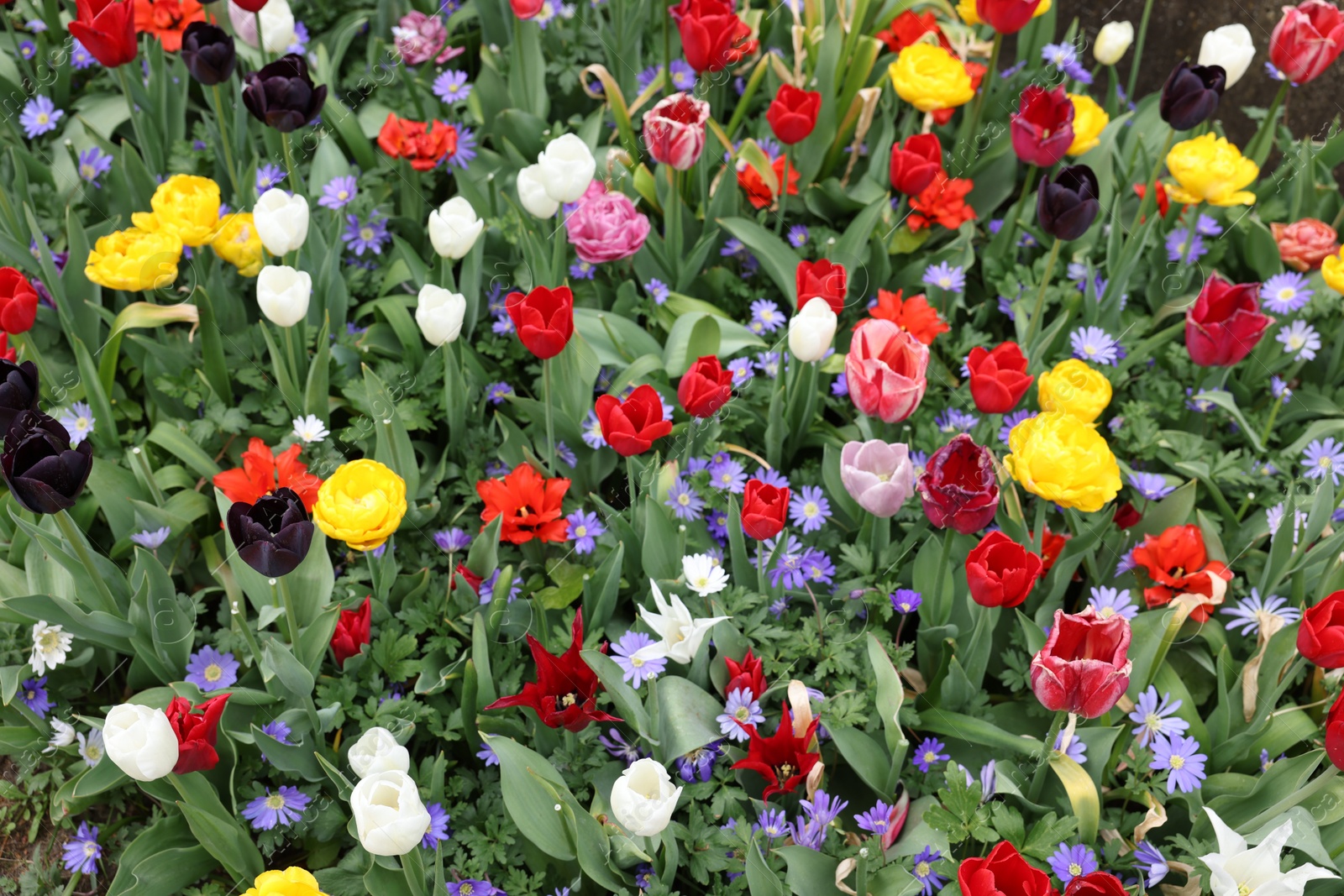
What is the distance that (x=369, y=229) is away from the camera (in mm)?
2512

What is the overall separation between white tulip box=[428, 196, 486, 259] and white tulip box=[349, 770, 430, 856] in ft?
3.64

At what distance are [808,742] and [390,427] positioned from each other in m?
0.95

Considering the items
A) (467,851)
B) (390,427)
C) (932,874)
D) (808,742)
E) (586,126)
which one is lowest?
(467,851)

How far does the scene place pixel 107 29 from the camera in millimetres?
Answer: 2207

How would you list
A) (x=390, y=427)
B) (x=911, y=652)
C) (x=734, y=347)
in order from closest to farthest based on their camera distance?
(x=911, y=652), (x=390, y=427), (x=734, y=347)

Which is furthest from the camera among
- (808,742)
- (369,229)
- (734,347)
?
(369,229)

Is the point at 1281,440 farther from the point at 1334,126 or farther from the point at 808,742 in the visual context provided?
the point at 808,742

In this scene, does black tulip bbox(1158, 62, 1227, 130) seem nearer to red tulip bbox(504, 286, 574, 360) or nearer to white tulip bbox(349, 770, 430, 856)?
red tulip bbox(504, 286, 574, 360)

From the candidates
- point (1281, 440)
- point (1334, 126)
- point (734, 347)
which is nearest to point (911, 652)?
point (734, 347)

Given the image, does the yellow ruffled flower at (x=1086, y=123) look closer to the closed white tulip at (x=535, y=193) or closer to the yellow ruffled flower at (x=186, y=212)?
the closed white tulip at (x=535, y=193)

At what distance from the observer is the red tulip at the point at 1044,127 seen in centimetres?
219

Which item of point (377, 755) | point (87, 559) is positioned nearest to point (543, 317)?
point (377, 755)

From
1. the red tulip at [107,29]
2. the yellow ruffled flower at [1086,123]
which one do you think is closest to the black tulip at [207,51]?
the red tulip at [107,29]

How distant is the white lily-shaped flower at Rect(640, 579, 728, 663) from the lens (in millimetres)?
1652
